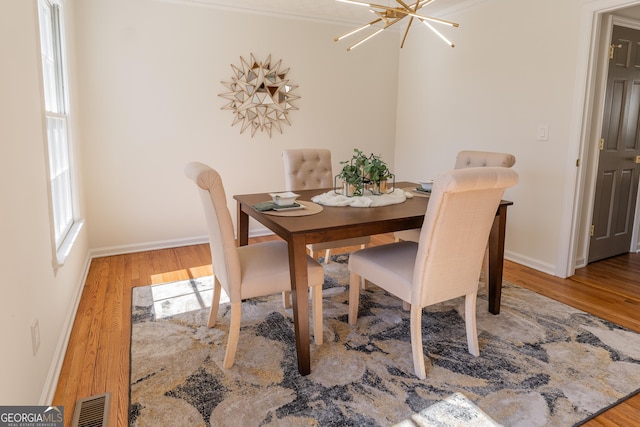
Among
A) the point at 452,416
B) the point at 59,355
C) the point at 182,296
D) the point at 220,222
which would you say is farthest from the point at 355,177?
the point at 59,355

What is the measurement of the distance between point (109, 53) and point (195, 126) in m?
0.93

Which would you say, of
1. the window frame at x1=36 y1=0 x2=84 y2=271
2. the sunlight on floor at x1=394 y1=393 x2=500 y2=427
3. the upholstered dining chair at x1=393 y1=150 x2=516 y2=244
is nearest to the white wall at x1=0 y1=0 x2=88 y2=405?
the window frame at x1=36 y1=0 x2=84 y2=271

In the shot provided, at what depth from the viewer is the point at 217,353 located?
7.26ft

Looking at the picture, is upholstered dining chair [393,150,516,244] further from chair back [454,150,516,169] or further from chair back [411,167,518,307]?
chair back [411,167,518,307]

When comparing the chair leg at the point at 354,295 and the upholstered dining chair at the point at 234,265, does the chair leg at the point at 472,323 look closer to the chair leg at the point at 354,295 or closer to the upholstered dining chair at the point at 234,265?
the chair leg at the point at 354,295

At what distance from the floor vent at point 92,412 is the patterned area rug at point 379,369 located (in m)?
0.10

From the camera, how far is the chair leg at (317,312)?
220cm

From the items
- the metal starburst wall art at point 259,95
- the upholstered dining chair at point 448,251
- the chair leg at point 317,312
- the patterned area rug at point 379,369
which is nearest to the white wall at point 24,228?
the patterned area rug at point 379,369

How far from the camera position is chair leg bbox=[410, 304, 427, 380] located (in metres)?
2.00

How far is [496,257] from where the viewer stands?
2598mm

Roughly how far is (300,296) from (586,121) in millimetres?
2653

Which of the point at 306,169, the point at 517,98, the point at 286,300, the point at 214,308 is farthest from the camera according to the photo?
the point at 517,98

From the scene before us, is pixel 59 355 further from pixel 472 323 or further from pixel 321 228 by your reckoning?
pixel 472 323

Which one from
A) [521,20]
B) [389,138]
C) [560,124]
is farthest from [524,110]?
[389,138]
